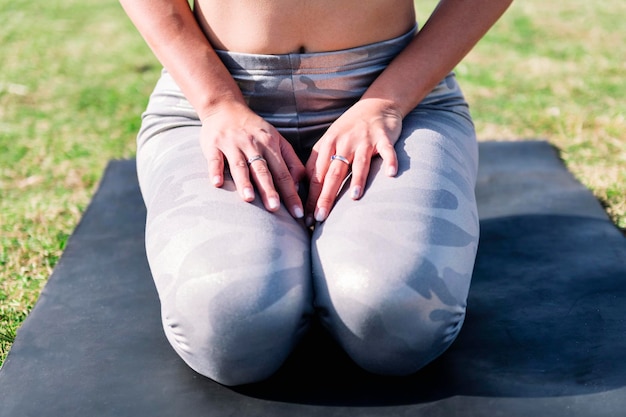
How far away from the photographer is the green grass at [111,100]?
7.62ft

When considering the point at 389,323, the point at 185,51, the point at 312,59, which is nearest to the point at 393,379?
the point at 389,323

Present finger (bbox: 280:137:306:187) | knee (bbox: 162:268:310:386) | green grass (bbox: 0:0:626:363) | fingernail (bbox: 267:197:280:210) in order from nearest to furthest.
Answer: knee (bbox: 162:268:310:386) < fingernail (bbox: 267:197:280:210) < finger (bbox: 280:137:306:187) < green grass (bbox: 0:0:626:363)

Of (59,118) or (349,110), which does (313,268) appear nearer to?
(349,110)

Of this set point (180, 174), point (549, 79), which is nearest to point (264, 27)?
point (180, 174)

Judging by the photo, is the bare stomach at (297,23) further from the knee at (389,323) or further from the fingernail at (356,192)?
the knee at (389,323)

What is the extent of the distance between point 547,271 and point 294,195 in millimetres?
696

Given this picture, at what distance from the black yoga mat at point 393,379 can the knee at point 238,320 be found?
0.09 metres

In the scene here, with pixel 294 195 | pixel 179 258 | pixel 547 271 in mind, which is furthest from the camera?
pixel 547 271

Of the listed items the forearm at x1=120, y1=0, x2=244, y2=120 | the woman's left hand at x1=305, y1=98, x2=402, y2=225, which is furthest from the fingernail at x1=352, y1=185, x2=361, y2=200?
the forearm at x1=120, y1=0, x2=244, y2=120

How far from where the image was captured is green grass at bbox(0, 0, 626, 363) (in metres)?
2.32

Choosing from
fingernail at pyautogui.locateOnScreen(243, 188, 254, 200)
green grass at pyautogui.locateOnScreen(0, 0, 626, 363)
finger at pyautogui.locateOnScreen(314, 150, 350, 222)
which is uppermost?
fingernail at pyautogui.locateOnScreen(243, 188, 254, 200)

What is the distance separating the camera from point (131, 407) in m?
1.40

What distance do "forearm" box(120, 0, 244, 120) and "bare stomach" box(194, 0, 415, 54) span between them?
0.05m

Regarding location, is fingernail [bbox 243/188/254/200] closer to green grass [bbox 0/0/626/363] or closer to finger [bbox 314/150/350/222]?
finger [bbox 314/150/350/222]
